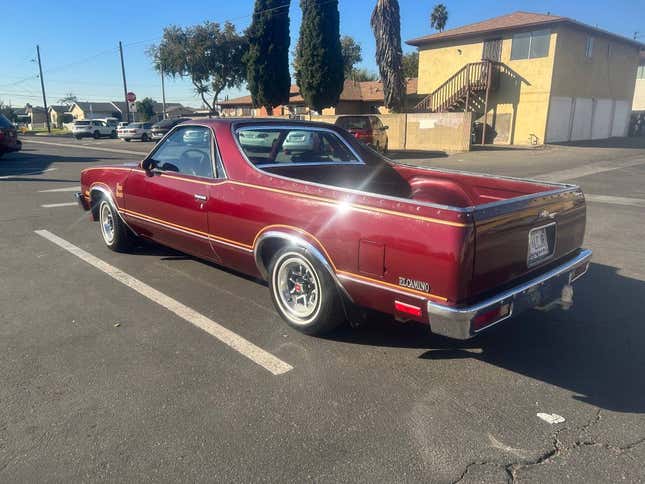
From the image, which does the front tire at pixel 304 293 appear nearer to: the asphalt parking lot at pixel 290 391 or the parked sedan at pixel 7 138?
the asphalt parking lot at pixel 290 391

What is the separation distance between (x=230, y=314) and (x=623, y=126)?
37668 mm

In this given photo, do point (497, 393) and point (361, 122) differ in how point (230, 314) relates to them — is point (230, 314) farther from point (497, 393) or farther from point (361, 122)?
point (361, 122)

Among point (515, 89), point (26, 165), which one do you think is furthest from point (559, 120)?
point (26, 165)

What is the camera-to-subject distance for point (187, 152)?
4.82 meters

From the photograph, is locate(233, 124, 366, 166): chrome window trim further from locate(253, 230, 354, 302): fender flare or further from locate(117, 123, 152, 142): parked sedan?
locate(117, 123, 152, 142): parked sedan

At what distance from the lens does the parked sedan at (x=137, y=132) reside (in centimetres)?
3384

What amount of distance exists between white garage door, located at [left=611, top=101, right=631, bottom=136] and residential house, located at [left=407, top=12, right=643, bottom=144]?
1943mm

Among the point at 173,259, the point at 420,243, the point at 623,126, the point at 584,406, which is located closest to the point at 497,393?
the point at 584,406

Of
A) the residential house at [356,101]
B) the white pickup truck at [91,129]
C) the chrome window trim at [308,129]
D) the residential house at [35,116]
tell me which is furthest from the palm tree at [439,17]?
the residential house at [35,116]

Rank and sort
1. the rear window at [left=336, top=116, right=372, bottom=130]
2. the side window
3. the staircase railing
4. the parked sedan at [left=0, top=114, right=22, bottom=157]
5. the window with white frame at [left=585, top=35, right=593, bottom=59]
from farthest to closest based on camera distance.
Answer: the window with white frame at [left=585, top=35, right=593, bottom=59] < the staircase railing < the rear window at [left=336, top=116, right=372, bottom=130] < the parked sedan at [left=0, top=114, right=22, bottom=157] < the side window

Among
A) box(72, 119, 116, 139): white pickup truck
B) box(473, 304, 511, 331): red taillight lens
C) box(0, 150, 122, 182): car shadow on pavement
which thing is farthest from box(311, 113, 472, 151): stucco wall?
box(72, 119, 116, 139): white pickup truck

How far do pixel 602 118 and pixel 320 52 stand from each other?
17883 millimetres

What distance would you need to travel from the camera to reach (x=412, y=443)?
261 cm

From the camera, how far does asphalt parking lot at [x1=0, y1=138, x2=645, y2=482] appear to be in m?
2.46
